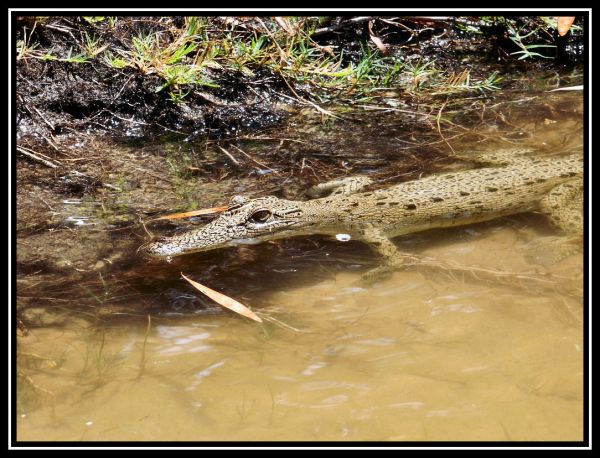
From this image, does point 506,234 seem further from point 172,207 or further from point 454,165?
point 172,207

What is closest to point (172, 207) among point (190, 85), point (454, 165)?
point (190, 85)

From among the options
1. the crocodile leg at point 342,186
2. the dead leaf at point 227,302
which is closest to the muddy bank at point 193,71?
the crocodile leg at point 342,186

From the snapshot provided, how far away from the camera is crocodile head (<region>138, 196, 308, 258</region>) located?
171 inches

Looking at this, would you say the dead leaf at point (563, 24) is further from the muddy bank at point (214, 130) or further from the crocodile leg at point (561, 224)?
the crocodile leg at point (561, 224)

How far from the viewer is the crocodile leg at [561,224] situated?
14.7 feet

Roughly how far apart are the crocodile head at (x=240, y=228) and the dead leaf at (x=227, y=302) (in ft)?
1.08

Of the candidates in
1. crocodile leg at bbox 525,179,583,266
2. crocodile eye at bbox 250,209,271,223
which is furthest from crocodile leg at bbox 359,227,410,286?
crocodile leg at bbox 525,179,583,266

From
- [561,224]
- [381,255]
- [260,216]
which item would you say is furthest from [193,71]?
[561,224]

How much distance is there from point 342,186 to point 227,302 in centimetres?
179

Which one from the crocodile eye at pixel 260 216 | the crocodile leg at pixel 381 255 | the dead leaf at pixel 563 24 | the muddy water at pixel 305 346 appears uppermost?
the dead leaf at pixel 563 24

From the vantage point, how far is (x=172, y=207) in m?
4.99
